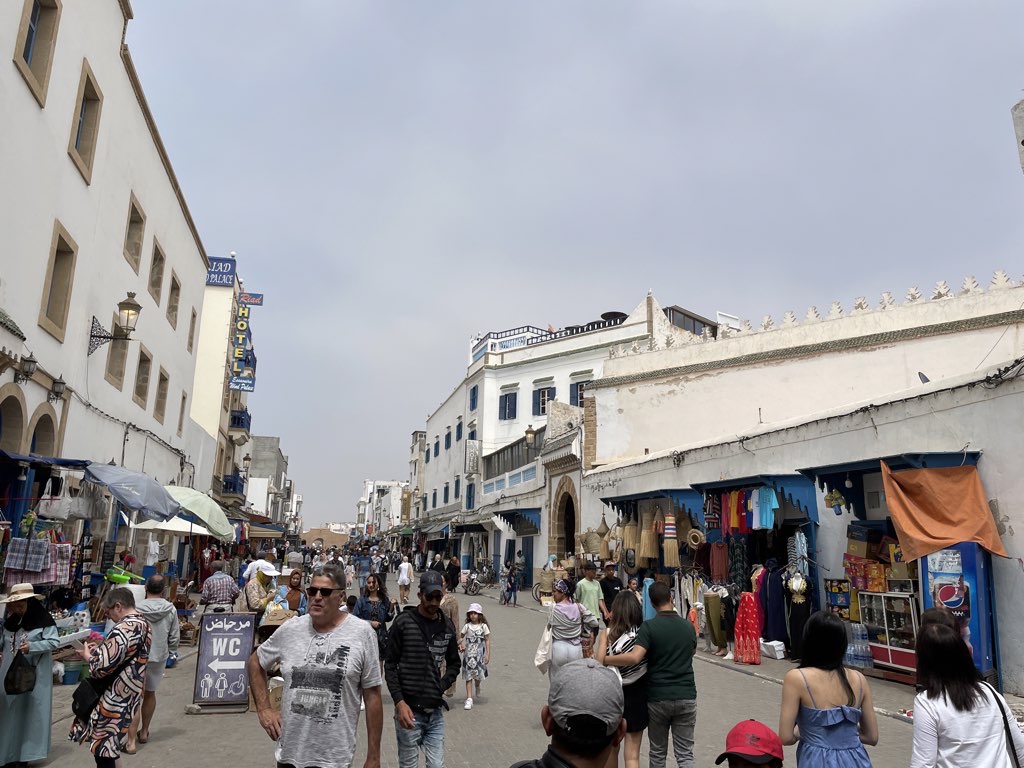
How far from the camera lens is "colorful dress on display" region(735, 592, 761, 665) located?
12133 mm

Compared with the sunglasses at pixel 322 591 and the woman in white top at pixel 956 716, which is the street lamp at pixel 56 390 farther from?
the woman in white top at pixel 956 716

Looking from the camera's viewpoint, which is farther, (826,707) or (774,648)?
(774,648)

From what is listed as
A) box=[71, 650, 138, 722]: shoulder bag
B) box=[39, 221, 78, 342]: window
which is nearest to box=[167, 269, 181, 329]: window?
box=[39, 221, 78, 342]: window

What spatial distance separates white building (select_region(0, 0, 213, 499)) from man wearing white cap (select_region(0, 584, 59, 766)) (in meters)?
4.51

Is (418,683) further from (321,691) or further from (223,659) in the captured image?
(223,659)

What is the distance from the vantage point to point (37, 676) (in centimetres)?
596

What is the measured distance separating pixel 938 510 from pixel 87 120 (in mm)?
14409

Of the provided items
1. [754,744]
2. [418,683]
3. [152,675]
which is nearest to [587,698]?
[754,744]

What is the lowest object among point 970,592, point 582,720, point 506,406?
point 582,720

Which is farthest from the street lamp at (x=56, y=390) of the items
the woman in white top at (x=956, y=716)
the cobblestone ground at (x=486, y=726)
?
the woman in white top at (x=956, y=716)

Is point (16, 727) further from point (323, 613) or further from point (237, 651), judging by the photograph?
point (323, 613)

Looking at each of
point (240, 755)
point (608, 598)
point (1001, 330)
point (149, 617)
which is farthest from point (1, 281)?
point (1001, 330)

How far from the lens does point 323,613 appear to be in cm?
383

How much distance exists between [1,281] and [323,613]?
8.56 metres
